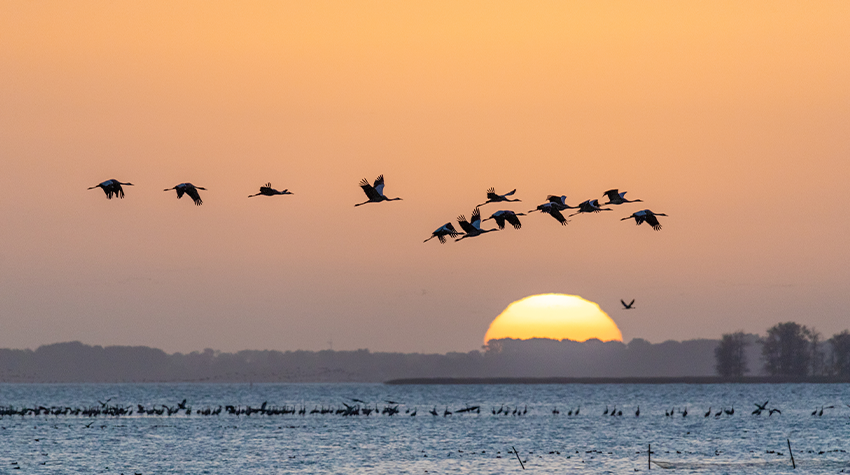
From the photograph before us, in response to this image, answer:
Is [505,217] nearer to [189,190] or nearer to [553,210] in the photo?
[553,210]

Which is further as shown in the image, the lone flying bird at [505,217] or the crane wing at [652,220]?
the crane wing at [652,220]

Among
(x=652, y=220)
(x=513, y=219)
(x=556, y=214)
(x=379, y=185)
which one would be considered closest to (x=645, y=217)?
(x=652, y=220)

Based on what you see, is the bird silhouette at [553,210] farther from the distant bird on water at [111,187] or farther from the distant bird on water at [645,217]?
the distant bird on water at [111,187]

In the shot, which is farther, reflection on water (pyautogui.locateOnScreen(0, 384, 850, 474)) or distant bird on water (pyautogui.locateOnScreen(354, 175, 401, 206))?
reflection on water (pyautogui.locateOnScreen(0, 384, 850, 474))

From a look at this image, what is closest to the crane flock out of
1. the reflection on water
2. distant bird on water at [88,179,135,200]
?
distant bird on water at [88,179,135,200]

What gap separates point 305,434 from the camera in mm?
87562

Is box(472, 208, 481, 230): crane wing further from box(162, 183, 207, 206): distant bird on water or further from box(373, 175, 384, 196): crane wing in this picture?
box(162, 183, 207, 206): distant bird on water

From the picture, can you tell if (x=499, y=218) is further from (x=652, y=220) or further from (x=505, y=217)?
(x=652, y=220)

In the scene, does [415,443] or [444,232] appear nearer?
[444,232]

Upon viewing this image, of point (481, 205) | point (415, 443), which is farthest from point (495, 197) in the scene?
point (415, 443)

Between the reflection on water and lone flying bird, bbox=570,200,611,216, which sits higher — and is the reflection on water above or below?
below

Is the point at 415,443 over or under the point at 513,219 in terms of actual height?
under

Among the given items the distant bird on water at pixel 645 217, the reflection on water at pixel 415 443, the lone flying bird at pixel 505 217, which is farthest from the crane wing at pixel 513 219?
the reflection on water at pixel 415 443

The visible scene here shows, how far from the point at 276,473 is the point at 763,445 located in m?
38.0
